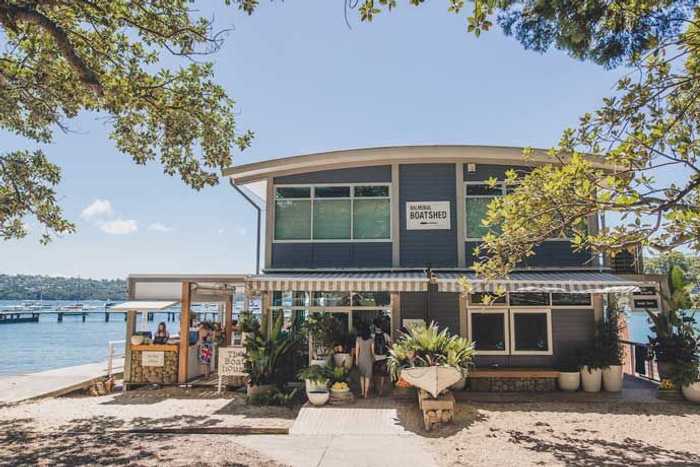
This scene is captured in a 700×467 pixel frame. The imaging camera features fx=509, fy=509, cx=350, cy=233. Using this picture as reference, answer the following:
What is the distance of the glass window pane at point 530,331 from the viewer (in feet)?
45.3

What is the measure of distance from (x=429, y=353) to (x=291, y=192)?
7.09 meters

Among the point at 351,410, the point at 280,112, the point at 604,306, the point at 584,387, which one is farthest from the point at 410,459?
the point at 280,112

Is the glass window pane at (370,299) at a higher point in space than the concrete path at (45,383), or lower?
higher

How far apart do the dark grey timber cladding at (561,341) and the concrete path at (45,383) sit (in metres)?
11.5

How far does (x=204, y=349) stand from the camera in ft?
51.3

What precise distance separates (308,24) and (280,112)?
19.3ft

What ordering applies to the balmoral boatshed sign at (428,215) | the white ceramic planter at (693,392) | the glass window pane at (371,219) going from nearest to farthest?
1. the white ceramic planter at (693,392)
2. the balmoral boatshed sign at (428,215)
3. the glass window pane at (371,219)

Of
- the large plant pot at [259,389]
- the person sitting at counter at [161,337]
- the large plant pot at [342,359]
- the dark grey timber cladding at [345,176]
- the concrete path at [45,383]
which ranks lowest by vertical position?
the concrete path at [45,383]

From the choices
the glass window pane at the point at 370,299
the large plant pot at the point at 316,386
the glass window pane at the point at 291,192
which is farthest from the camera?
the glass window pane at the point at 291,192

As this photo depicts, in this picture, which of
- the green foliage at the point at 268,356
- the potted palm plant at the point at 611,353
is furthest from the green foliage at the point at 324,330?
the potted palm plant at the point at 611,353

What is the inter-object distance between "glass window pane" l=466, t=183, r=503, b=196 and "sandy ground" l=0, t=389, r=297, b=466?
7.94 metres

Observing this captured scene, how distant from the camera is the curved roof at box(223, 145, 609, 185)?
1430 centimetres

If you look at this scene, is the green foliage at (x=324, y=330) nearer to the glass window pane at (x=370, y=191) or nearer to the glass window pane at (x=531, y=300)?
the glass window pane at (x=370, y=191)

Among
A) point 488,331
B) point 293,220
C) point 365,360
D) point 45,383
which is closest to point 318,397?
point 365,360
